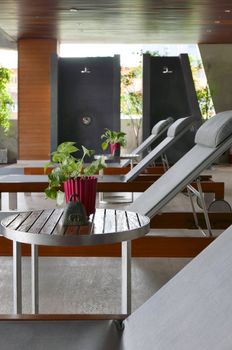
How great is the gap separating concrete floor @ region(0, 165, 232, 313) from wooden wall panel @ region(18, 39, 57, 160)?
9.26m

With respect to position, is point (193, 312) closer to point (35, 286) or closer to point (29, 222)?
point (29, 222)

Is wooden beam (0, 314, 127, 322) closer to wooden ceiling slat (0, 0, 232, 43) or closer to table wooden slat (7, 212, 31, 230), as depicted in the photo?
table wooden slat (7, 212, 31, 230)

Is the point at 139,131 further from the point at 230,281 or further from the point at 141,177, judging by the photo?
the point at 230,281

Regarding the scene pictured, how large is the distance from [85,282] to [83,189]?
4.03 ft

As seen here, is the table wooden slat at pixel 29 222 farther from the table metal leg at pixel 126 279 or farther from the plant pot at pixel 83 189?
the table metal leg at pixel 126 279

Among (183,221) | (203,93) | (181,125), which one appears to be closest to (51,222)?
(183,221)

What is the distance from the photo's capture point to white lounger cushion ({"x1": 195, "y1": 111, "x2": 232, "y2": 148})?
279cm

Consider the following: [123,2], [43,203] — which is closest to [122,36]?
[123,2]

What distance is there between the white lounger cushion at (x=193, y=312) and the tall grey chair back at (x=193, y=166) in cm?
127

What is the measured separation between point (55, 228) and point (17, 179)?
2897 mm

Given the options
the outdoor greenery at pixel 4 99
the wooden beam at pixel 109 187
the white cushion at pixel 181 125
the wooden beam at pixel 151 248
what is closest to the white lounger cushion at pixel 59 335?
the wooden beam at pixel 151 248

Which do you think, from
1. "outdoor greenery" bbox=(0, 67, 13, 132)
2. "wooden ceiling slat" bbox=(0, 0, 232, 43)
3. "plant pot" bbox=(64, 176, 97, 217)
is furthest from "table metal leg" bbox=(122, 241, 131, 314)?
"outdoor greenery" bbox=(0, 67, 13, 132)

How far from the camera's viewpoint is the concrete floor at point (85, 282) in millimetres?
2736

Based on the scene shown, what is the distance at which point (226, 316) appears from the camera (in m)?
1.04
